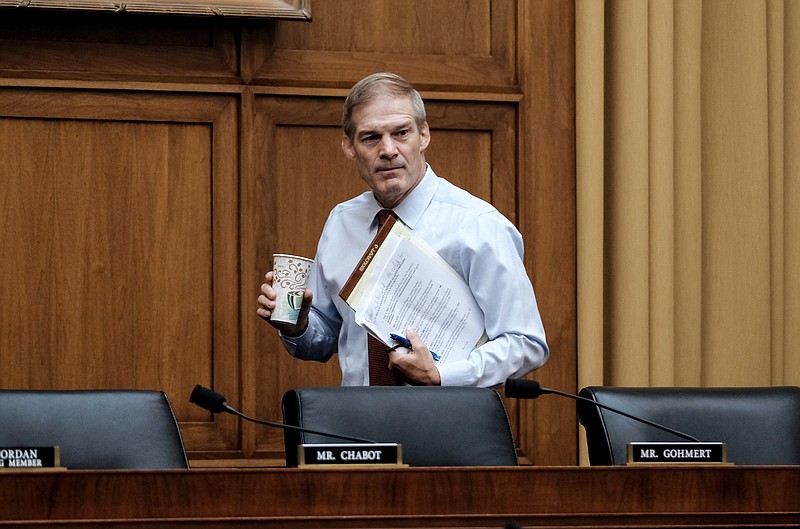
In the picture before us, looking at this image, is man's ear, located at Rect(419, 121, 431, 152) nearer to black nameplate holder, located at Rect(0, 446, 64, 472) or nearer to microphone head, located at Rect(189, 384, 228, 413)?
microphone head, located at Rect(189, 384, 228, 413)

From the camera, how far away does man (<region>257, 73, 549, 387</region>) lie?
2.60 meters

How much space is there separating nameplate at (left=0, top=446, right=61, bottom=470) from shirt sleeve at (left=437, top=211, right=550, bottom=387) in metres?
1.07

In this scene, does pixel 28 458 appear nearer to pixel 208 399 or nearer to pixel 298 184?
pixel 208 399

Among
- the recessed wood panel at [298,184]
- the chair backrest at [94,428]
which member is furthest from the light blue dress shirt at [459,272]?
the recessed wood panel at [298,184]

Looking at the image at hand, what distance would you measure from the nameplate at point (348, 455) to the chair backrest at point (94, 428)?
0.45 m

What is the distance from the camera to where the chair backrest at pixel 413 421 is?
2.10 metres

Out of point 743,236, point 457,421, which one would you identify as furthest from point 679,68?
point 457,421

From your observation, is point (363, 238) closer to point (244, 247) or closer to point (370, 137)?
point (370, 137)

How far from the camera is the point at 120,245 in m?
3.70

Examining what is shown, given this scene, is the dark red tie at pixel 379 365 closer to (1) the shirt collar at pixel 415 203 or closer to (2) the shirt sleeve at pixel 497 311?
(2) the shirt sleeve at pixel 497 311

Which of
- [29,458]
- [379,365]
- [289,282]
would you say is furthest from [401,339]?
[29,458]

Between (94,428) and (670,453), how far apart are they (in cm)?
95

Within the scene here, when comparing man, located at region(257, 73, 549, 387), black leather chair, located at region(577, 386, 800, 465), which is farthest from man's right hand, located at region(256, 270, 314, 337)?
black leather chair, located at region(577, 386, 800, 465)

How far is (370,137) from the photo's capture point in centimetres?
278
